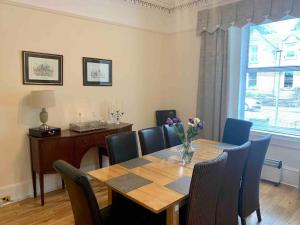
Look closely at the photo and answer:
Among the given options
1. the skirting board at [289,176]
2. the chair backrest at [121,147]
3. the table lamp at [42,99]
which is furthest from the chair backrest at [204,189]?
the skirting board at [289,176]

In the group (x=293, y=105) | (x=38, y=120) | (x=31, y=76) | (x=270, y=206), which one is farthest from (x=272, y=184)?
(x=31, y=76)

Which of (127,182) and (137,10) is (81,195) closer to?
(127,182)

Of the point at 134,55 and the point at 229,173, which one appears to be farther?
the point at 134,55

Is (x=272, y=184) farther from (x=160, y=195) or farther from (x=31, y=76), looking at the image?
(x=31, y=76)

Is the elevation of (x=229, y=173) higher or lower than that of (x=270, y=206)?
higher

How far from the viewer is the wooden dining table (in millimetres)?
1587

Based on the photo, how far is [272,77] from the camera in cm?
357

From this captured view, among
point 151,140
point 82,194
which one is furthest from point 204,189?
point 151,140

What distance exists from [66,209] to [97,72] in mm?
1879

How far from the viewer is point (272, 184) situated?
3.43 m

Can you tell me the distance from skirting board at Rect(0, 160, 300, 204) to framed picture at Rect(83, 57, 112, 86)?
1243 millimetres

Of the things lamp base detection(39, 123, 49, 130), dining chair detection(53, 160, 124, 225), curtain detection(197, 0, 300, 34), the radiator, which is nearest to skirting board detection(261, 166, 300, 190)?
the radiator

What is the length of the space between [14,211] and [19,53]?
70.9 inches

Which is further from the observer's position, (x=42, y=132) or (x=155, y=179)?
(x=42, y=132)
